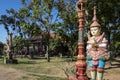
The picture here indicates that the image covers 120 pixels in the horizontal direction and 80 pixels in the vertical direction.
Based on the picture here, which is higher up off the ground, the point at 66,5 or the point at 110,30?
the point at 66,5

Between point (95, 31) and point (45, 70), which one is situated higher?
point (95, 31)

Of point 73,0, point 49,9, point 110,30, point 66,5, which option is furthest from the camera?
point 49,9

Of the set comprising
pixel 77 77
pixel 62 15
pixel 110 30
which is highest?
pixel 62 15

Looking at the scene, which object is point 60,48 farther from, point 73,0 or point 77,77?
point 77,77

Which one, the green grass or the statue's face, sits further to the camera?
the green grass

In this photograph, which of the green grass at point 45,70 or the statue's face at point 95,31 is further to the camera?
the green grass at point 45,70

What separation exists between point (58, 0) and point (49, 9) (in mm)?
1725

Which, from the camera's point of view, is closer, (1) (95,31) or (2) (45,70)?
(1) (95,31)

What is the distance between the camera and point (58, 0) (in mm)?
30641

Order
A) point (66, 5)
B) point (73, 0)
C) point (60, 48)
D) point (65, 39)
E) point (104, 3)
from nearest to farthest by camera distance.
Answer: point (104, 3), point (73, 0), point (66, 5), point (65, 39), point (60, 48)

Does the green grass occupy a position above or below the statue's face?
below

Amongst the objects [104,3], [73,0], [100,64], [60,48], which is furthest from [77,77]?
[60,48]

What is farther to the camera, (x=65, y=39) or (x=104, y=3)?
(x=65, y=39)

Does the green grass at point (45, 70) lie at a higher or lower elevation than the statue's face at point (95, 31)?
lower
